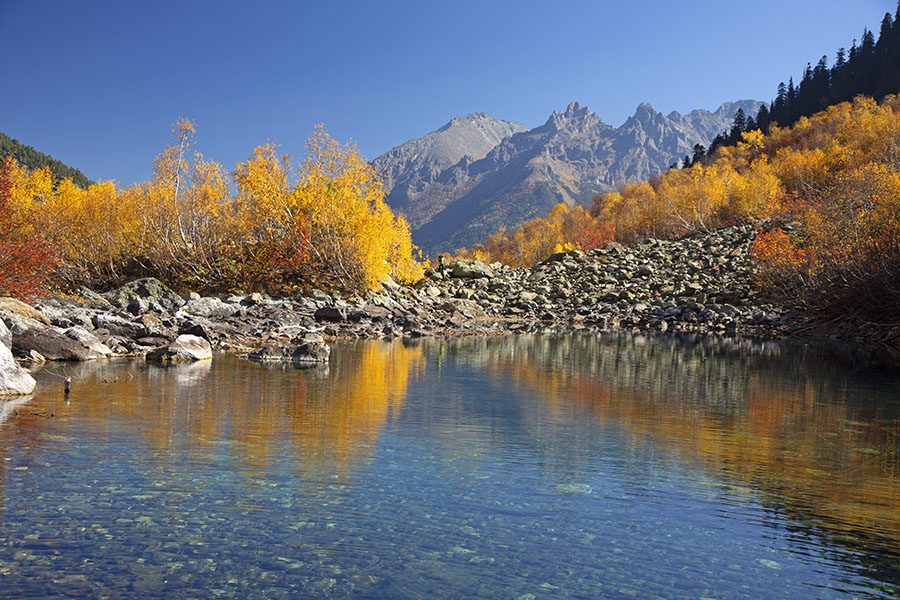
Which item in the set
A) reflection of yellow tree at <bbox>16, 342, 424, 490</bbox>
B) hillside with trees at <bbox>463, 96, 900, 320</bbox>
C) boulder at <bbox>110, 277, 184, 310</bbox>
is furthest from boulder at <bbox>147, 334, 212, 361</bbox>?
hillside with trees at <bbox>463, 96, 900, 320</bbox>

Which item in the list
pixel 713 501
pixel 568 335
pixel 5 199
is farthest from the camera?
pixel 568 335

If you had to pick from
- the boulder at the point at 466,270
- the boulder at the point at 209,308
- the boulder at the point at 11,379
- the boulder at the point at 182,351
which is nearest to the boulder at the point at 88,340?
the boulder at the point at 182,351

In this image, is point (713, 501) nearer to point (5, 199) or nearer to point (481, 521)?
point (481, 521)

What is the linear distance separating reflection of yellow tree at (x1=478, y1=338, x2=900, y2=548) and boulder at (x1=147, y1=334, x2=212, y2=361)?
8.22 meters

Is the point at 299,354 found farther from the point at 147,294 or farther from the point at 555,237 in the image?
the point at 555,237

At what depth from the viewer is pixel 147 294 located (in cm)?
2742

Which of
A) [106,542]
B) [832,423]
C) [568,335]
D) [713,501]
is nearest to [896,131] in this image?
[568,335]

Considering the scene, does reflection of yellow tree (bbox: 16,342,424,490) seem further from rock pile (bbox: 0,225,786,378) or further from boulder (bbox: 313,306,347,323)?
boulder (bbox: 313,306,347,323)

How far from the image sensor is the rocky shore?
17234 millimetres

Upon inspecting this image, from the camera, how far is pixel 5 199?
18.6m

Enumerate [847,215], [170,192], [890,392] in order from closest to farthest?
[890,392] → [847,215] → [170,192]

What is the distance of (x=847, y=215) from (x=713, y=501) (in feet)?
91.1

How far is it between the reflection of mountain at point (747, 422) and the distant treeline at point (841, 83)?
11616cm

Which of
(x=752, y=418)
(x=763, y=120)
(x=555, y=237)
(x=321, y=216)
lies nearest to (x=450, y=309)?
(x=321, y=216)
